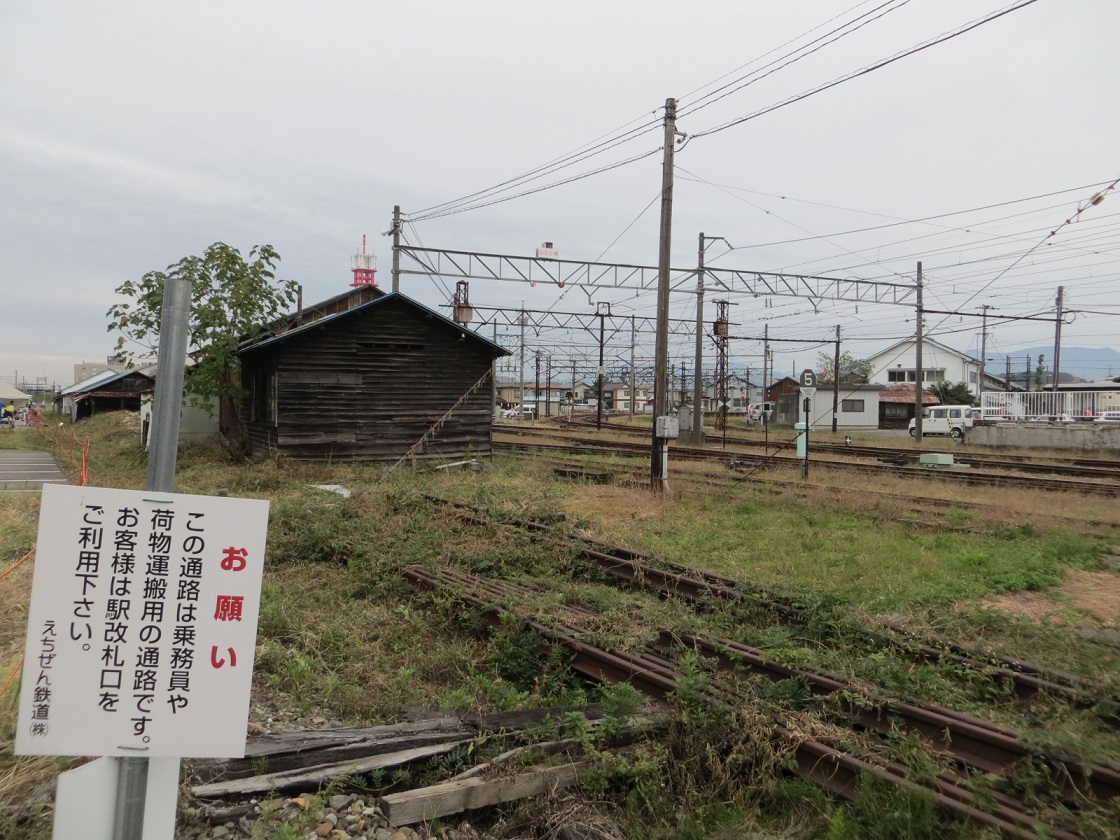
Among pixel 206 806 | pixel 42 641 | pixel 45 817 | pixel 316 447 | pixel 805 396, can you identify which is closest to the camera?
pixel 42 641

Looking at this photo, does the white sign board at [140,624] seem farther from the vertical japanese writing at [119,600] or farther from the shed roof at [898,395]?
the shed roof at [898,395]

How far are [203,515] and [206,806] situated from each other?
5.93 feet

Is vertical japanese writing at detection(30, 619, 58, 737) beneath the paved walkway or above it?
above

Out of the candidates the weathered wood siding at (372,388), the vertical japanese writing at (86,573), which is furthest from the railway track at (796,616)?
the weathered wood siding at (372,388)

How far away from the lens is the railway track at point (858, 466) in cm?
1600

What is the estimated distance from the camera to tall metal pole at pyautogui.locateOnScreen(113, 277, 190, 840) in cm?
223

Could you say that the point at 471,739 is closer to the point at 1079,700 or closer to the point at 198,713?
the point at 198,713

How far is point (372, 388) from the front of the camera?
19.6 m

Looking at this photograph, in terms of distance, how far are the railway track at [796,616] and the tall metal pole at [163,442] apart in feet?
16.4

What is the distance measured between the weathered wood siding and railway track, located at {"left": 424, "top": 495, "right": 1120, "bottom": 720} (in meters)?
9.75

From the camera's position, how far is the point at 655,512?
509 inches

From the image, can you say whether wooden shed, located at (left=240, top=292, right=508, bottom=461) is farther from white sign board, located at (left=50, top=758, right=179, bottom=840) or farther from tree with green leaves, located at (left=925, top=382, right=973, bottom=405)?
tree with green leaves, located at (left=925, top=382, right=973, bottom=405)

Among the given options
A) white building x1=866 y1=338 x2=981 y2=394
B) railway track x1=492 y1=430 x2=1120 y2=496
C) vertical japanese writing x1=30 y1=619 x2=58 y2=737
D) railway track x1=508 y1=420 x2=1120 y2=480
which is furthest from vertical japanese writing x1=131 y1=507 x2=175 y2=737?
white building x1=866 y1=338 x2=981 y2=394

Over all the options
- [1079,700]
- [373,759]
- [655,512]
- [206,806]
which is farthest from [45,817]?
[655,512]
